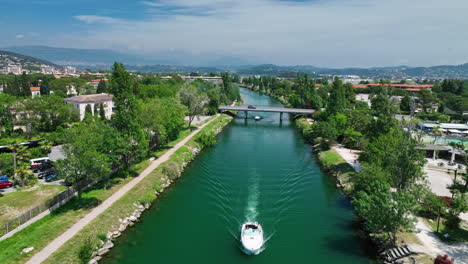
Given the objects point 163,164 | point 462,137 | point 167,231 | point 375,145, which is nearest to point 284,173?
point 375,145

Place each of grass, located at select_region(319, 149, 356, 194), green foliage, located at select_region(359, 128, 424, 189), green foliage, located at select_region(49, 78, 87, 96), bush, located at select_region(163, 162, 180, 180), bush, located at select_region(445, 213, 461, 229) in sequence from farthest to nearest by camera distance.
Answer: green foliage, located at select_region(49, 78, 87, 96)
bush, located at select_region(163, 162, 180, 180)
grass, located at select_region(319, 149, 356, 194)
green foliage, located at select_region(359, 128, 424, 189)
bush, located at select_region(445, 213, 461, 229)

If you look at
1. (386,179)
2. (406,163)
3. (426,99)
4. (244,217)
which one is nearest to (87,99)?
(244,217)

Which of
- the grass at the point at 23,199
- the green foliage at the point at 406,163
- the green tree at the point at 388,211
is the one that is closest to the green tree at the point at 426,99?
the green foliage at the point at 406,163

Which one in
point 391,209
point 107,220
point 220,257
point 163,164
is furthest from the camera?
point 163,164

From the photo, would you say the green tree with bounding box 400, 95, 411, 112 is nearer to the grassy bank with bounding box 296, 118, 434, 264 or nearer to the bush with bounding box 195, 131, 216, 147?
the grassy bank with bounding box 296, 118, 434, 264

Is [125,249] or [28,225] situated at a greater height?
[28,225]

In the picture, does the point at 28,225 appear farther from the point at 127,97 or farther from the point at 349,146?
the point at 349,146

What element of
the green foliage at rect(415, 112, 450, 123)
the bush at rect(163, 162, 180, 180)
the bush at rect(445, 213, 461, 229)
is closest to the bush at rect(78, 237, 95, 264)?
the bush at rect(163, 162, 180, 180)
